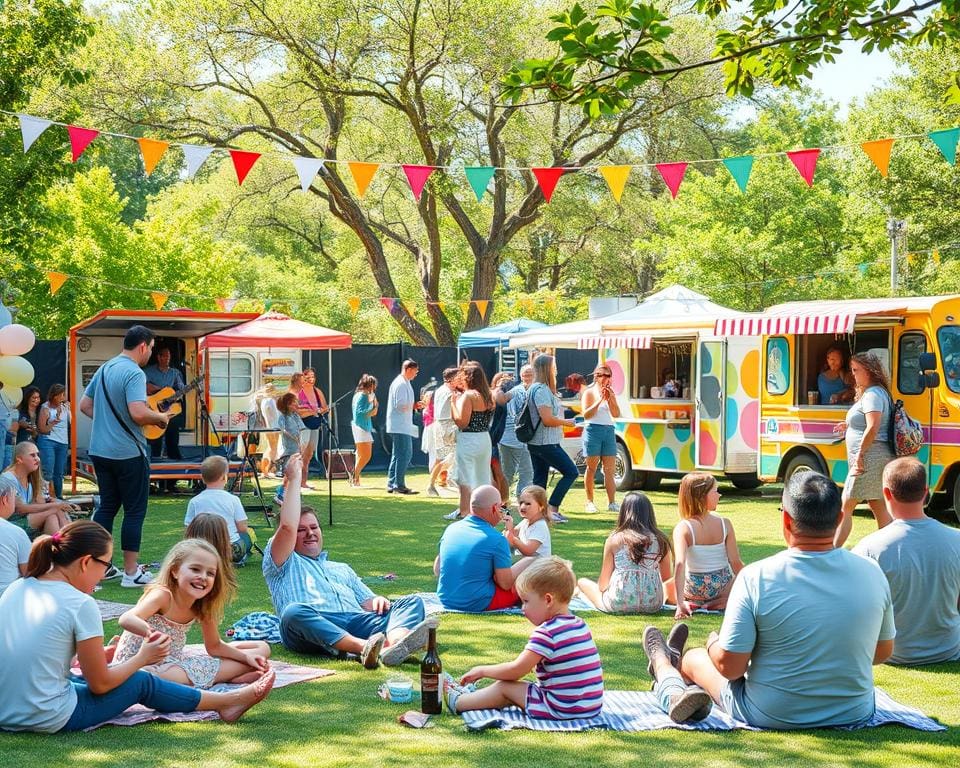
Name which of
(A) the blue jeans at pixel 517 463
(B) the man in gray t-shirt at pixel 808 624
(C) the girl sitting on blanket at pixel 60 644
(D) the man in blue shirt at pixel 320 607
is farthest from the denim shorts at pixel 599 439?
(C) the girl sitting on blanket at pixel 60 644

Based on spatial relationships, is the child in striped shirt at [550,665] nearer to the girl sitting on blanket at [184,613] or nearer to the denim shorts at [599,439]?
the girl sitting on blanket at [184,613]

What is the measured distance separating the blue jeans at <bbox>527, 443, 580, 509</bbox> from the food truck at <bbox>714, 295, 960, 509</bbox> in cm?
317

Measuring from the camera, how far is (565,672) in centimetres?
507

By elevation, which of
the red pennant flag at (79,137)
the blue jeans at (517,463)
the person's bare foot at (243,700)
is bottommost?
the person's bare foot at (243,700)

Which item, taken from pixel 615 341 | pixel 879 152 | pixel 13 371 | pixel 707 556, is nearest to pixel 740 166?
pixel 879 152

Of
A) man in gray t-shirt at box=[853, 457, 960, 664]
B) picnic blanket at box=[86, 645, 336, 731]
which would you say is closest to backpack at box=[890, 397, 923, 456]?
man in gray t-shirt at box=[853, 457, 960, 664]

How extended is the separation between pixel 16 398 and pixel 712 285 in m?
21.9

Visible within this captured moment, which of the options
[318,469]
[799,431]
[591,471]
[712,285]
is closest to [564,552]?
[591,471]

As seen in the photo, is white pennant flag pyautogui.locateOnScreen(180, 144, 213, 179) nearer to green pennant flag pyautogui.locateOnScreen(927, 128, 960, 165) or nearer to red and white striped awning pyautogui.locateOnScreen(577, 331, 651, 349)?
red and white striped awning pyautogui.locateOnScreen(577, 331, 651, 349)

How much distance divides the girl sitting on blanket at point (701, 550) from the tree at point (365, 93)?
50.0 feet

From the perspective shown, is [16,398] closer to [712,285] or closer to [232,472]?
[232,472]

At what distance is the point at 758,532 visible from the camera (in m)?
12.0

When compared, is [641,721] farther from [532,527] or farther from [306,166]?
[306,166]

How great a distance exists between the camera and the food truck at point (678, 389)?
15344 millimetres
